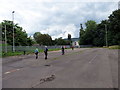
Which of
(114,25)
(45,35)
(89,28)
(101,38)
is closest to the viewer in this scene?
(114,25)

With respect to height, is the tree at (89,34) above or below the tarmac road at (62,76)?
above

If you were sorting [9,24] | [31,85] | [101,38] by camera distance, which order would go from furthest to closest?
[101,38] < [9,24] < [31,85]

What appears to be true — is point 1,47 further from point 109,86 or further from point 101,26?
point 101,26

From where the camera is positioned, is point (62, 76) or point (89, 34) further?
point (89, 34)

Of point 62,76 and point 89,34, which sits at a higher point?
point 89,34

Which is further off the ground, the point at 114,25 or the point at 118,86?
the point at 114,25

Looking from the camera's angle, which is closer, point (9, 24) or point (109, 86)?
point (109, 86)

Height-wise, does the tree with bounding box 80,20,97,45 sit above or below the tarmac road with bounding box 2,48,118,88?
above

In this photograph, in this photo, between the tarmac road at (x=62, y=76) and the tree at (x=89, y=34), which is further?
the tree at (x=89, y=34)

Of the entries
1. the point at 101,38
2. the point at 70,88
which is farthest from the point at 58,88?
the point at 101,38

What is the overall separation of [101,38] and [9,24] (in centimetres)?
6349

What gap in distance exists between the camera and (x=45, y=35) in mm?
79188

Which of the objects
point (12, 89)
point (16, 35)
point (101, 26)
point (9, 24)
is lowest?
point (12, 89)

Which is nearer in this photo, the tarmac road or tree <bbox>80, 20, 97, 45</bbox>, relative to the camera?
the tarmac road
